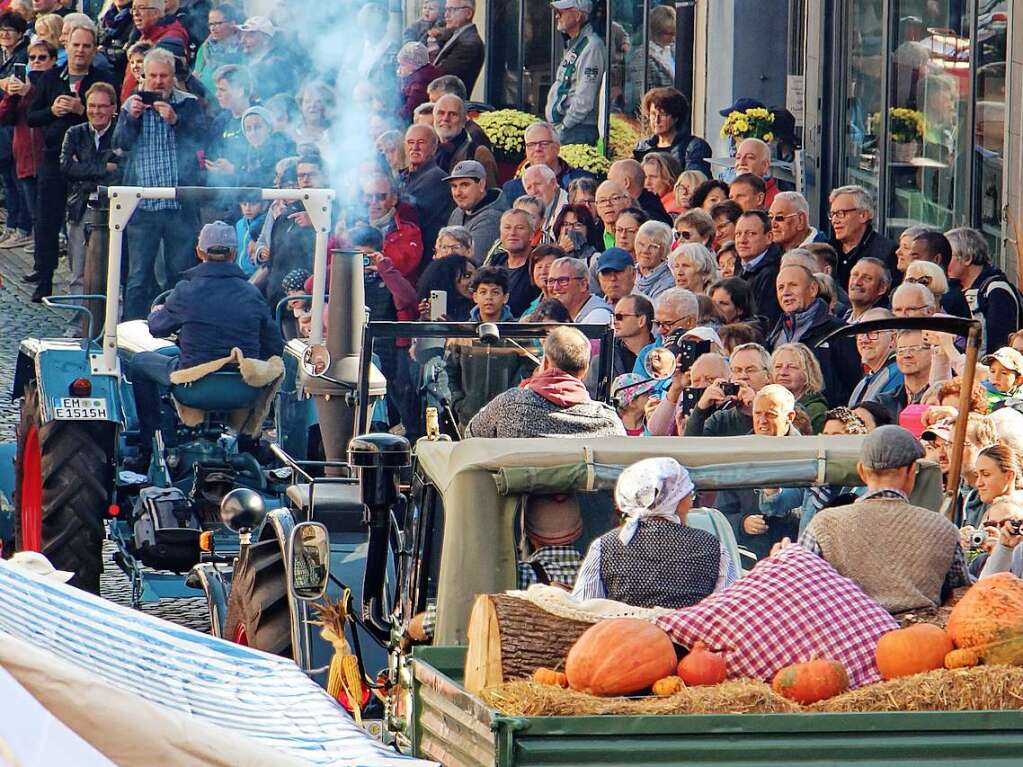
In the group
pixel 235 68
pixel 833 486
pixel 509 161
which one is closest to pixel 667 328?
A: pixel 833 486

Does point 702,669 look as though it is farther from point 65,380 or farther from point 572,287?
point 572,287

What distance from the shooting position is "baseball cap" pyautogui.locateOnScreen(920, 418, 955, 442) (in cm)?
Result: 927

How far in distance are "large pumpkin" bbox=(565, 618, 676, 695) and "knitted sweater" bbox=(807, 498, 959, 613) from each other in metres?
0.68

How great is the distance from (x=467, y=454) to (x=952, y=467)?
6.11 feet

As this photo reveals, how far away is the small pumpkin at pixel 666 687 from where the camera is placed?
633 cm

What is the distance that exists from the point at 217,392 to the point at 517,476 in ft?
16.9

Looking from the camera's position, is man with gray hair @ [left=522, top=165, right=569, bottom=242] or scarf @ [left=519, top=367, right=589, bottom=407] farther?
man with gray hair @ [left=522, top=165, right=569, bottom=242]

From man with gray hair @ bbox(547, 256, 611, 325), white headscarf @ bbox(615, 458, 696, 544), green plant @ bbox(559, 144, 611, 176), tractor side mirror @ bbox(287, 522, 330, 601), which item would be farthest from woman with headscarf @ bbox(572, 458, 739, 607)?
green plant @ bbox(559, 144, 611, 176)

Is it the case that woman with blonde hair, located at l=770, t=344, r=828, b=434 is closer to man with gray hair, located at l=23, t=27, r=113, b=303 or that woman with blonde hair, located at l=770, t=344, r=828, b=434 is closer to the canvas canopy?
the canvas canopy

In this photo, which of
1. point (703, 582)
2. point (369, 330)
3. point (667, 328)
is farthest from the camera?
point (667, 328)

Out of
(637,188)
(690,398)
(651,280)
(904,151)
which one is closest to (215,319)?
(690,398)

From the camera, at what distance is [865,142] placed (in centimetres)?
1758

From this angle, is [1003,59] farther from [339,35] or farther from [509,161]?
[339,35]

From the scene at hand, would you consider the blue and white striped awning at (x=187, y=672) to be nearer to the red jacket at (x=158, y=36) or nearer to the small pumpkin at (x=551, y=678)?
the small pumpkin at (x=551, y=678)
